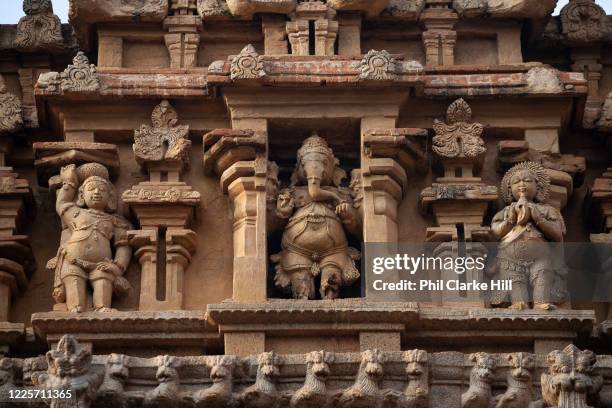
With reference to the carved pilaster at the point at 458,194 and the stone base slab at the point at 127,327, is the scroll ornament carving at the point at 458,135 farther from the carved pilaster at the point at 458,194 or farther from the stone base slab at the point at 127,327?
the stone base slab at the point at 127,327

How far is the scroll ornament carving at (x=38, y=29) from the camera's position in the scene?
23.1 meters


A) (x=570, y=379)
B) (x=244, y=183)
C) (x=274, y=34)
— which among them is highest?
(x=274, y=34)

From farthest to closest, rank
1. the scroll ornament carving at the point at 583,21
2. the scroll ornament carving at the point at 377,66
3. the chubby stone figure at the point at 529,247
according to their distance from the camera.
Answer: the scroll ornament carving at the point at 583,21, the scroll ornament carving at the point at 377,66, the chubby stone figure at the point at 529,247

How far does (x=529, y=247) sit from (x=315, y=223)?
1995mm

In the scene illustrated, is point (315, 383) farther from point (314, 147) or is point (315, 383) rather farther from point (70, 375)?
point (314, 147)

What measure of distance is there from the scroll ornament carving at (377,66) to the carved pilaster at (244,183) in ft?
A: 3.71

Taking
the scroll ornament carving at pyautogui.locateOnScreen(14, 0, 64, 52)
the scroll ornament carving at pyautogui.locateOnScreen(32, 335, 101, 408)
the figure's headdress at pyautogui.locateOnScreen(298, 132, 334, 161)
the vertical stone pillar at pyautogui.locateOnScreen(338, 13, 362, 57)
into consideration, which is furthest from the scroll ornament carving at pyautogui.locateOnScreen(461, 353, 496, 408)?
the scroll ornament carving at pyautogui.locateOnScreen(14, 0, 64, 52)

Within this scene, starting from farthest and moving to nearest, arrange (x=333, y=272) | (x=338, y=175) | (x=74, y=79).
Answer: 1. (x=74, y=79)
2. (x=338, y=175)
3. (x=333, y=272)

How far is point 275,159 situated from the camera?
72.1ft

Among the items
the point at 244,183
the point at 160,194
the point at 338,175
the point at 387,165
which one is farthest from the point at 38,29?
the point at 387,165

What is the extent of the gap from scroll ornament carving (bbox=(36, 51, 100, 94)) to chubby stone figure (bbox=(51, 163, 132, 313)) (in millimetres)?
770

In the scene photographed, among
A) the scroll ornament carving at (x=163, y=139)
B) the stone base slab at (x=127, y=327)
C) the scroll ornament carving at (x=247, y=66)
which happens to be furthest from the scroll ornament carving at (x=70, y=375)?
the scroll ornament carving at (x=247, y=66)

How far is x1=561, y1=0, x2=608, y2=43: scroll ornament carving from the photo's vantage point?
75.4 feet

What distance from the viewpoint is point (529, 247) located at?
2094 centimetres
